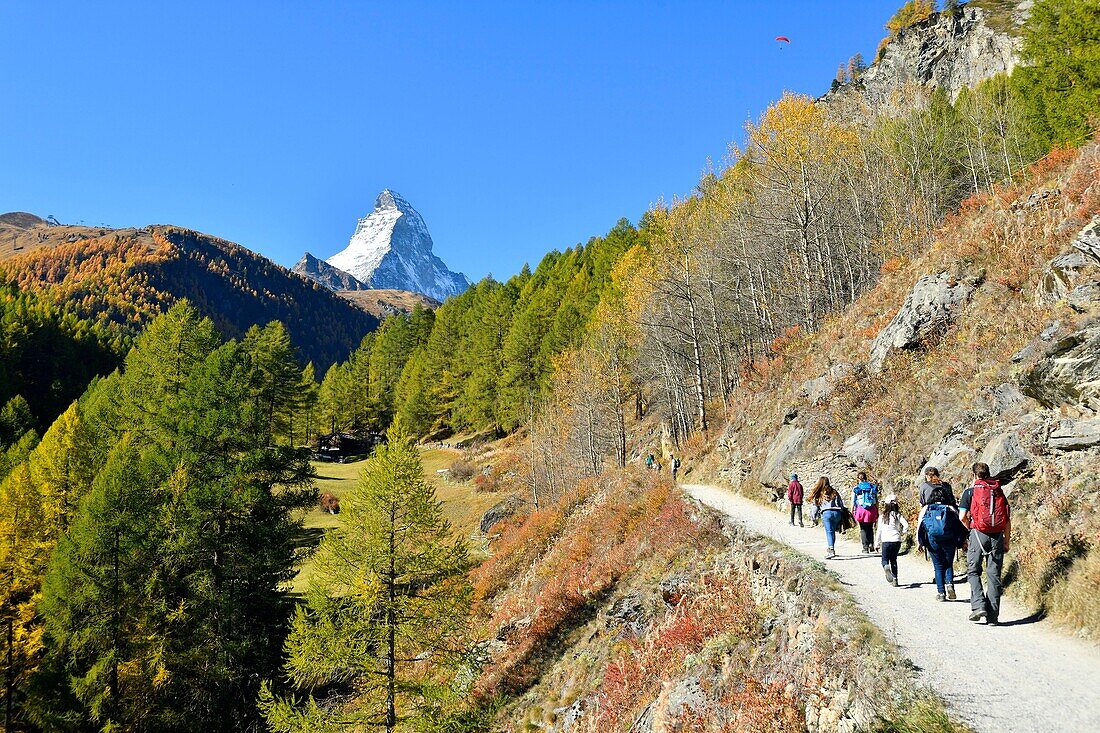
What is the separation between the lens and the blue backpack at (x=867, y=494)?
1112 centimetres

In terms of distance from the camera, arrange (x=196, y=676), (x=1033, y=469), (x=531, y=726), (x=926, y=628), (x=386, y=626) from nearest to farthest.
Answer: (x=926, y=628), (x=1033, y=469), (x=531, y=726), (x=386, y=626), (x=196, y=676)

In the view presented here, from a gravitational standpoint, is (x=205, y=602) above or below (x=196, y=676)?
above

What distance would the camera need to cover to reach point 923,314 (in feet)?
49.8

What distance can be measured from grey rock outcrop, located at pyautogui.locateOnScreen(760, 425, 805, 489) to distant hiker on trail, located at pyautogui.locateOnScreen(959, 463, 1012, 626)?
9.91m

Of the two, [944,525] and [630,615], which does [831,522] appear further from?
[630,615]

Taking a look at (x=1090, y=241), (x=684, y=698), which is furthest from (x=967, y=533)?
(x=1090, y=241)

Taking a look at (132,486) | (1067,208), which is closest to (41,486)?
(132,486)

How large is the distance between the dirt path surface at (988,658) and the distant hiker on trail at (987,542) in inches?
10.1

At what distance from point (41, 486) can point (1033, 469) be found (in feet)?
124

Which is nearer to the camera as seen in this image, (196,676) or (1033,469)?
(1033,469)

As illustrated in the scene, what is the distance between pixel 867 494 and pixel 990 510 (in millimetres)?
3937

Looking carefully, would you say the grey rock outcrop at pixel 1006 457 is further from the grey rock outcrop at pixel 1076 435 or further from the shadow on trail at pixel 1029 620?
the shadow on trail at pixel 1029 620

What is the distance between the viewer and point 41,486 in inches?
1037

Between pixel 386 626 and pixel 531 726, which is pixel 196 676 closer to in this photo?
pixel 386 626
